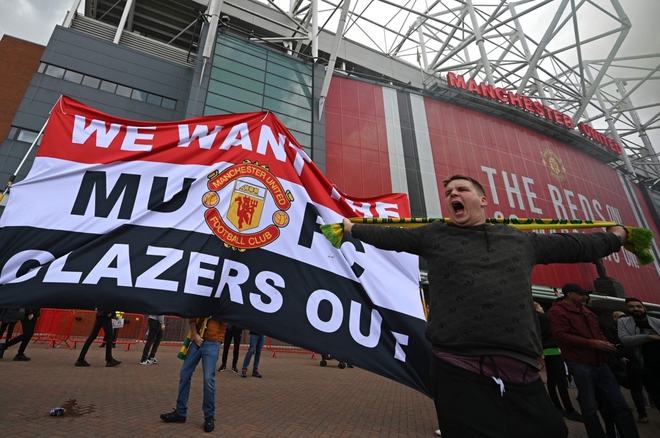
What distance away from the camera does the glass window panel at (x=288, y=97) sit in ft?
64.6

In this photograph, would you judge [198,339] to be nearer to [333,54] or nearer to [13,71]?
[333,54]

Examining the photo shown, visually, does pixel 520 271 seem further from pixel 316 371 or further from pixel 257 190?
pixel 316 371

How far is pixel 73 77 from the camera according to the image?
17859 millimetres

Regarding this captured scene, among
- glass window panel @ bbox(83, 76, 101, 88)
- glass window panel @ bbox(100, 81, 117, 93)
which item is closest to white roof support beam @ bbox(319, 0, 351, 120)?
glass window panel @ bbox(100, 81, 117, 93)

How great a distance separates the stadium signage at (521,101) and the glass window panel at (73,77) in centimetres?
2418

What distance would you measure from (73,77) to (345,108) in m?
15.4

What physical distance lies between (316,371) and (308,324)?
25.4 feet

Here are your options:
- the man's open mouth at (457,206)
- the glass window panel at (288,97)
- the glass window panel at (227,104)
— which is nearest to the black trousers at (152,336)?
the man's open mouth at (457,206)

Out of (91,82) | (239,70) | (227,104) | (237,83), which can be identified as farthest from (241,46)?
(91,82)

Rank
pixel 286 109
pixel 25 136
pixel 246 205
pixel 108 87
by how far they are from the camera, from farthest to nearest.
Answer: pixel 286 109, pixel 108 87, pixel 25 136, pixel 246 205

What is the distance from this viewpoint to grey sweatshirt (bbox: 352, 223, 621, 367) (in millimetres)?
1570

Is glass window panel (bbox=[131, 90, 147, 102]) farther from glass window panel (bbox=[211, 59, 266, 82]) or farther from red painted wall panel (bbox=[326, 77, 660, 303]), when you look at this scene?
red painted wall panel (bbox=[326, 77, 660, 303])

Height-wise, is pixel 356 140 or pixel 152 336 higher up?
pixel 356 140

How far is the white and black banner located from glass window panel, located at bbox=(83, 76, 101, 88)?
18.6m
